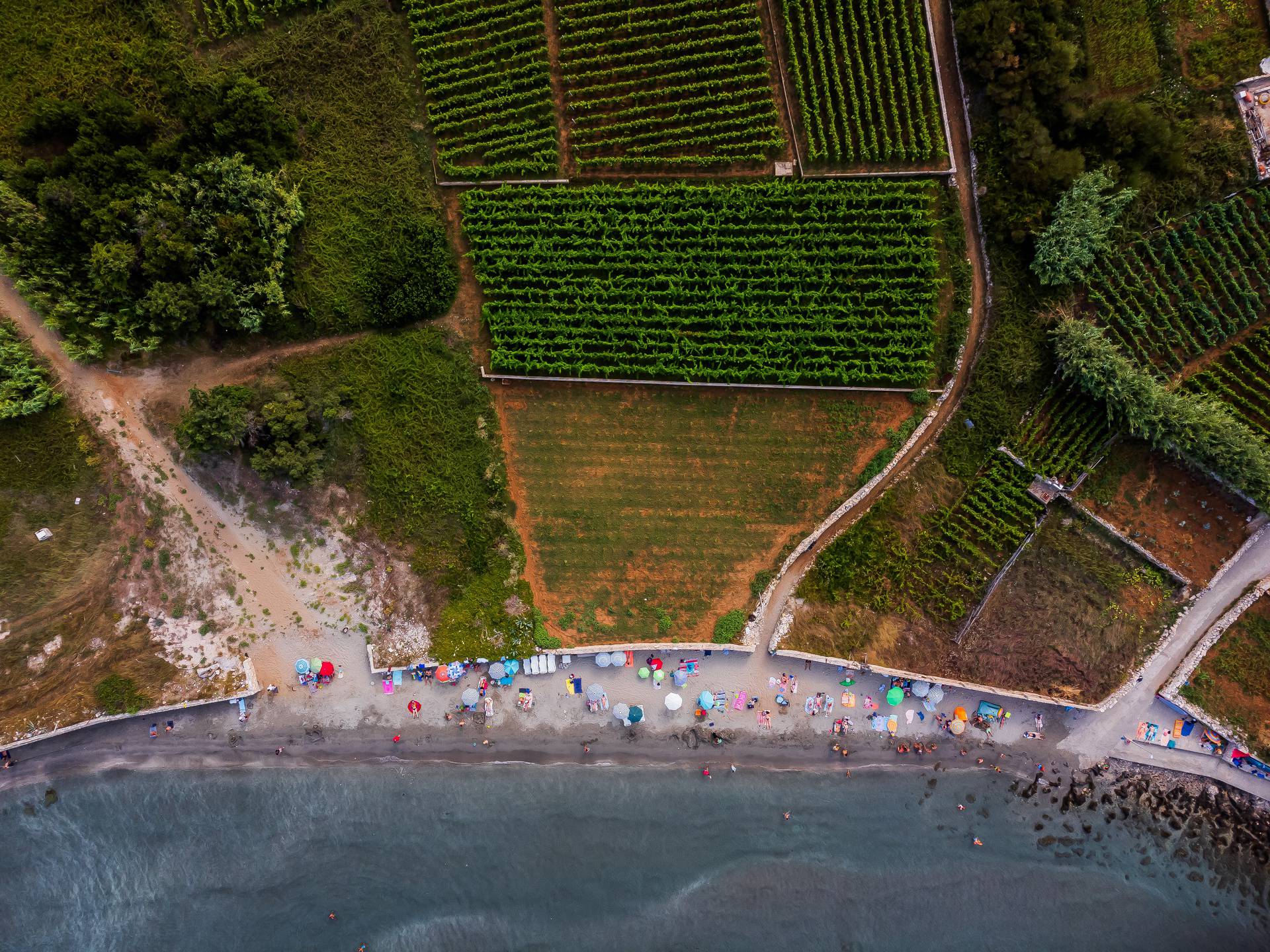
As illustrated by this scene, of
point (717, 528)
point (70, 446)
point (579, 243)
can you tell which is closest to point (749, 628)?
point (717, 528)

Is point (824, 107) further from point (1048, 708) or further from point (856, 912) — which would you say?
point (856, 912)

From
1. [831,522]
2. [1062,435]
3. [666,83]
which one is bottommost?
[831,522]

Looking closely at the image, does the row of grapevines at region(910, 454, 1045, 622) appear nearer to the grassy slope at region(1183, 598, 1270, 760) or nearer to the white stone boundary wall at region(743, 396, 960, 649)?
the white stone boundary wall at region(743, 396, 960, 649)

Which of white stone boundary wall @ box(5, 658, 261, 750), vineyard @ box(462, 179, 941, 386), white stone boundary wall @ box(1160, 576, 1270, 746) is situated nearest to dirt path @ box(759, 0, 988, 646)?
vineyard @ box(462, 179, 941, 386)

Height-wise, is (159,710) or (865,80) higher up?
(865,80)

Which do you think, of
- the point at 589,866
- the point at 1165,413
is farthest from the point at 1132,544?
the point at 589,866

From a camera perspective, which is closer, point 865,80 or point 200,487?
point 865,80

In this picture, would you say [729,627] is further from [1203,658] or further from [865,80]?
[865,80]
